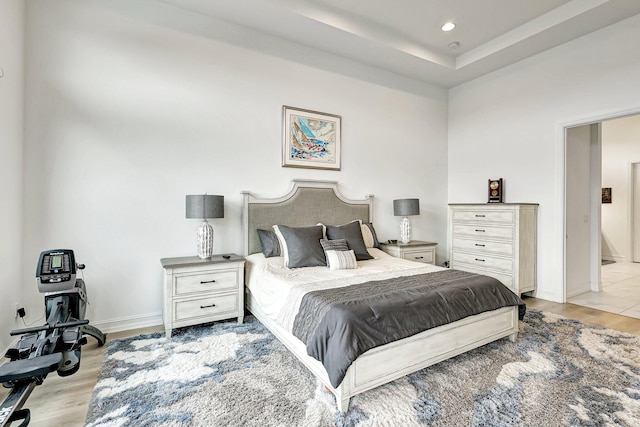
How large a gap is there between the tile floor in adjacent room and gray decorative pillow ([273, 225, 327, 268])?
10.9ft

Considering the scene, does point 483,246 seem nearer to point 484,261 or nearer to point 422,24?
point 484,261

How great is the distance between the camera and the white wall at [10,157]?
92.4 inches

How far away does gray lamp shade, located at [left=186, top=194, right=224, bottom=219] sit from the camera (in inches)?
119

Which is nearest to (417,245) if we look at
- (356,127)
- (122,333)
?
(356,127)

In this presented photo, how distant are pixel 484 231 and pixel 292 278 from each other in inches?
118

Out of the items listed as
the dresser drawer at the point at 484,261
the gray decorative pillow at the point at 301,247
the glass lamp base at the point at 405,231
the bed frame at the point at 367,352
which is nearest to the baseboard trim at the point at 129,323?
the bed frame at the point at 367,352

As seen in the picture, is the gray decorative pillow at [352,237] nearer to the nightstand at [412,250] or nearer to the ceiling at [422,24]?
the nightstand at [412,250]

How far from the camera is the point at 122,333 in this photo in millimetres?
2955

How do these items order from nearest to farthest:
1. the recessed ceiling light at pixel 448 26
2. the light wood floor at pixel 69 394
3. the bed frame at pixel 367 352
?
the light wood floor at pixel 69 394 → the bed frame at pixel 367 352 → the recessed ceiling light at pixel 448 26

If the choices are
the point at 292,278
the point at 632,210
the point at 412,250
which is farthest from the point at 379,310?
the point at 632,210

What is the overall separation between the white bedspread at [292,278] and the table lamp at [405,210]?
3.52ft

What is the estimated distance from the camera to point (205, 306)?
2975mm

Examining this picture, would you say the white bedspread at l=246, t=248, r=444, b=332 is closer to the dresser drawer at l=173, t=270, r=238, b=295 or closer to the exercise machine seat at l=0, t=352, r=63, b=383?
the dresser drawer at l=173, t=270, r=238, b=295

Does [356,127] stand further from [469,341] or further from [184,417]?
[184,417]
